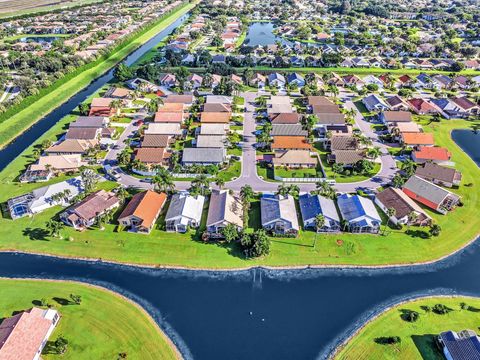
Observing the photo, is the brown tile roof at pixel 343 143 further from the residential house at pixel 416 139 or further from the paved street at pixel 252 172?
the residential house at pixel 416 139

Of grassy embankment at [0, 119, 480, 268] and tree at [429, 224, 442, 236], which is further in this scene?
tree at [429, 224, 442, 236]

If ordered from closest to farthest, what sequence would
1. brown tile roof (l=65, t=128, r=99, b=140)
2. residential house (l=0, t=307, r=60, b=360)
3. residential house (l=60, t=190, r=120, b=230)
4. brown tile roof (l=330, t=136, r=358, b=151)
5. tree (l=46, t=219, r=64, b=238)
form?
residential house (l=0, t=307, r=60, b=360)
tree (l=46, t=219, r=64, b=238)
residential house (l=60, t=190, r=120, b=230)
brown tile roof (l=330, t=136, r=358, b=151)
brown tile roof (l=65, t=128, r=99, b=140)

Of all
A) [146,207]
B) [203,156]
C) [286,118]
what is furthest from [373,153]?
[146,207]

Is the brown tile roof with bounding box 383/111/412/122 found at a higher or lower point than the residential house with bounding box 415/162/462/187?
higher

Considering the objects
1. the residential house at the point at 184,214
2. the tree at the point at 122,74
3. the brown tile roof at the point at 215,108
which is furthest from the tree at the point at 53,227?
the tree at the point at 122,74

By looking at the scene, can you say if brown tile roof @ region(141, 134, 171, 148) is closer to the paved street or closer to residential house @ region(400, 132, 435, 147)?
the paved street

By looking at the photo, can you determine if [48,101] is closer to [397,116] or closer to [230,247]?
[230,247]

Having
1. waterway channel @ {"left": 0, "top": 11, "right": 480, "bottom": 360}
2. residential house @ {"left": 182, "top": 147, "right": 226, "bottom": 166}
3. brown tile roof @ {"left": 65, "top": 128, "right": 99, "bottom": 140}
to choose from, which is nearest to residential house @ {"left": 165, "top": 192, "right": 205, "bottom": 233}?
waterway channel @ {"left": 0, "top": 11, "right": 480, "bottom": 360}
